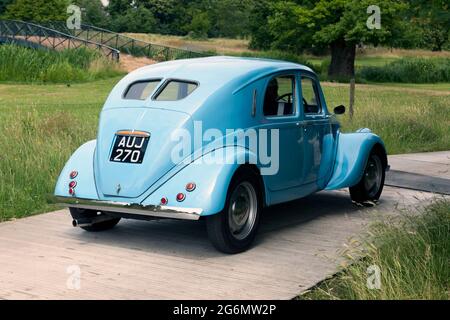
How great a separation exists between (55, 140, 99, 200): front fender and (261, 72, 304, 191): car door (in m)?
1.72

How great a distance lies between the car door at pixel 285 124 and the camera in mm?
8203

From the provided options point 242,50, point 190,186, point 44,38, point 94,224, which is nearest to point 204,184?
point 190,186

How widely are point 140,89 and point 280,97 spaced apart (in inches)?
60.9

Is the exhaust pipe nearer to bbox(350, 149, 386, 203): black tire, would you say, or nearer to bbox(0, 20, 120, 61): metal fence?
bbox(350, 149, 386, 203): black tire

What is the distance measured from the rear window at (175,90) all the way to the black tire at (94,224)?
1408 millimetres

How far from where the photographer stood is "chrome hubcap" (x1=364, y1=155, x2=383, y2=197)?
9.92 m

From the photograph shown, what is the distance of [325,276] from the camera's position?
22.5 ft

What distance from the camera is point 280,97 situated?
8758mm

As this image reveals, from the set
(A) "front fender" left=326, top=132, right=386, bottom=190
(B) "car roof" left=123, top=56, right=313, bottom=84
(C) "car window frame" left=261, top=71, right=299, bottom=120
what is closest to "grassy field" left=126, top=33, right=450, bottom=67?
(A) "front fender" left=326, top=132, right=386, bottom=190

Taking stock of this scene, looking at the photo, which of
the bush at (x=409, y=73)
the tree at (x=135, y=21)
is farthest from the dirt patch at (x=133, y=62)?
the tree at (x=135, y=21)
